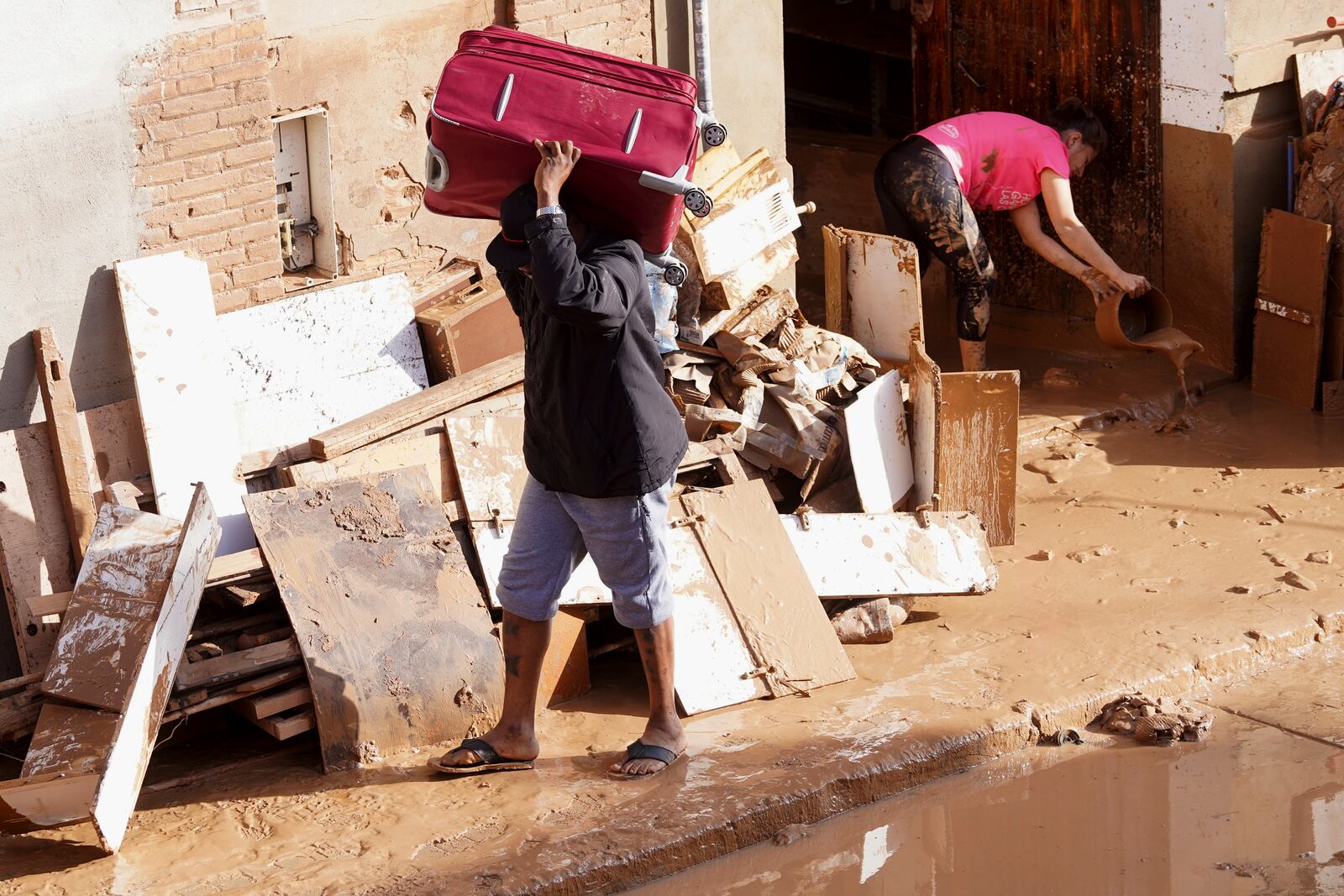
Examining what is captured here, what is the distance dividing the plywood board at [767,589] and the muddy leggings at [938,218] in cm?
229

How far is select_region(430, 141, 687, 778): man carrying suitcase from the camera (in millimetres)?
4016

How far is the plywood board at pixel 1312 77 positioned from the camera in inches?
307

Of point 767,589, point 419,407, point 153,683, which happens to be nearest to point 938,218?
point 767,589

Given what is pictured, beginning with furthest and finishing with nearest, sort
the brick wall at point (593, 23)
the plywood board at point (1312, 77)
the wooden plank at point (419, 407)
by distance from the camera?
the plywood board at point (1312, 77)
the brick wall at point (593, 23)
the wooden plank at point (419, 407)

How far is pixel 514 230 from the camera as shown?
4.08 meters

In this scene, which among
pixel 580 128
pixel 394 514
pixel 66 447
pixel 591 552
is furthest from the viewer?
pixel 66 447

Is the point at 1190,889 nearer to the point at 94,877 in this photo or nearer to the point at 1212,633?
the point at 1212,633

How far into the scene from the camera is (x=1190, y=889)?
4.15 m

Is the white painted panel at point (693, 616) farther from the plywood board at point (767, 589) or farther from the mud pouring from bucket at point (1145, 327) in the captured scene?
the mud pouring from bucket at point (1145, 327)

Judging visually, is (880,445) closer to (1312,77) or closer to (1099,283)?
(1099,283)

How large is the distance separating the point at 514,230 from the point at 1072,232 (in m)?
3.97

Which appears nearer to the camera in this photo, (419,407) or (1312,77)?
(419,407)

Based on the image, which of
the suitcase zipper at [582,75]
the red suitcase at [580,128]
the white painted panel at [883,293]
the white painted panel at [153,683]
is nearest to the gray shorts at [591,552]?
the red suitcase at [580,128]

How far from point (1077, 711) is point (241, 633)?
282cm
